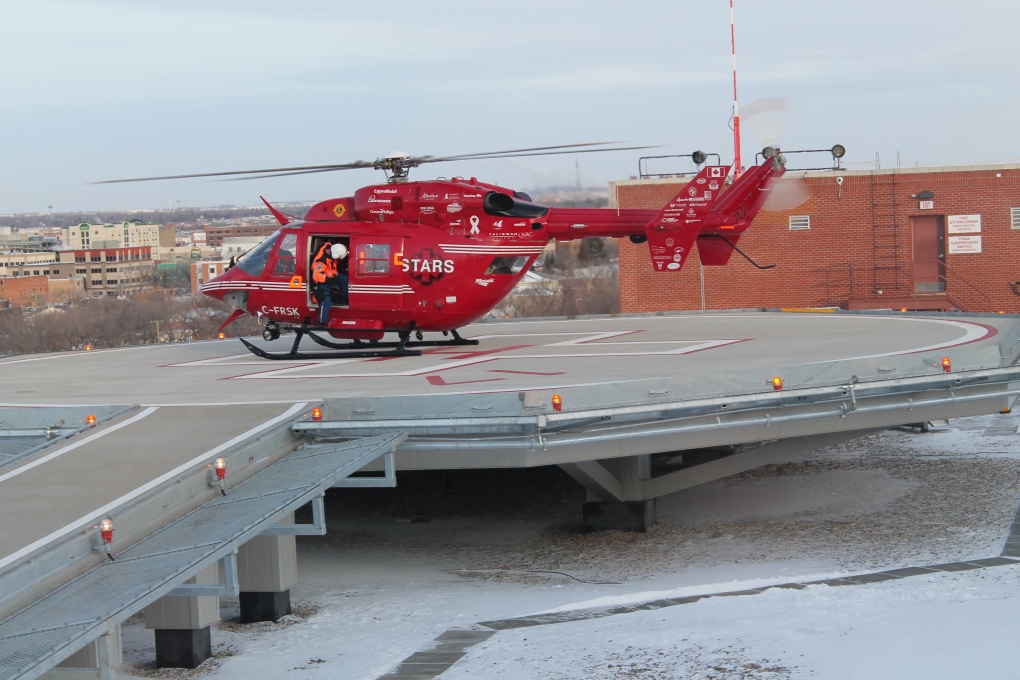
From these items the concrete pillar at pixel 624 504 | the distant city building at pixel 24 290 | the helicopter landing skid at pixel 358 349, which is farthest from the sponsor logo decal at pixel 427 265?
the distant city building at pixel 24 290

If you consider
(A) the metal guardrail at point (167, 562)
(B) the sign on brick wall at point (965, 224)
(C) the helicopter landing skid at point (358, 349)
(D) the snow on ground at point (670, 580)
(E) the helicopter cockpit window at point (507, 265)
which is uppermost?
(B) the sign on brick wall at point (965, 224)

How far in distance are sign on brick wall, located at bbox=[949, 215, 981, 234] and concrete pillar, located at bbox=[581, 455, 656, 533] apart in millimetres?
25582

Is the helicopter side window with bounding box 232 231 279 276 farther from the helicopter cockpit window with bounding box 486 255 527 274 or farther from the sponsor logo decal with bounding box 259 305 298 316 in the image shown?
the helicopter cockpit window with bounding box 486 255 527 274

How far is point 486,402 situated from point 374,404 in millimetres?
1328

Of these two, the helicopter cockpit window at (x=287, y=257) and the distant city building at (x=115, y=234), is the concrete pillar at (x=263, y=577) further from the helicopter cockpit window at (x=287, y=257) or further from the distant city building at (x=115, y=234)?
the distant city building at (x=115, y=234)

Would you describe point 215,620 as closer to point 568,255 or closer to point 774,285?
point 774,285

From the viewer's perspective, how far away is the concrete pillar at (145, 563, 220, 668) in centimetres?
1138

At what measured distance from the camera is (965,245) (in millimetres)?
38594

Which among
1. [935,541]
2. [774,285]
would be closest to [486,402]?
[935,541]

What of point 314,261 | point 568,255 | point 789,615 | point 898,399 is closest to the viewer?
point 789,615

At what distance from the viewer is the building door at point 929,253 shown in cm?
3884

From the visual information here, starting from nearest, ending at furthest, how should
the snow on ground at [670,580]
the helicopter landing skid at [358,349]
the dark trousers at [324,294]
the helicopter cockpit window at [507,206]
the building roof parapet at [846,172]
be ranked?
the snow on ground at [670,580] → the dark trousers at [324,294] → the helicopter cockpit window at [507,206] → the helicopter landing skid at [358,349] → the building roof parapet at [846,172]

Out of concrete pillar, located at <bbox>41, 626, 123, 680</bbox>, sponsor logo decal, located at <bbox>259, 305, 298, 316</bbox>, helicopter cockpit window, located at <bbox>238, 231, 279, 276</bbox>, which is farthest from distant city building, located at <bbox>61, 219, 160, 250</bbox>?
concrete pillar, located at <bbox>41, 626, 123, 680</bbox>

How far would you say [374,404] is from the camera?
13.6 m
